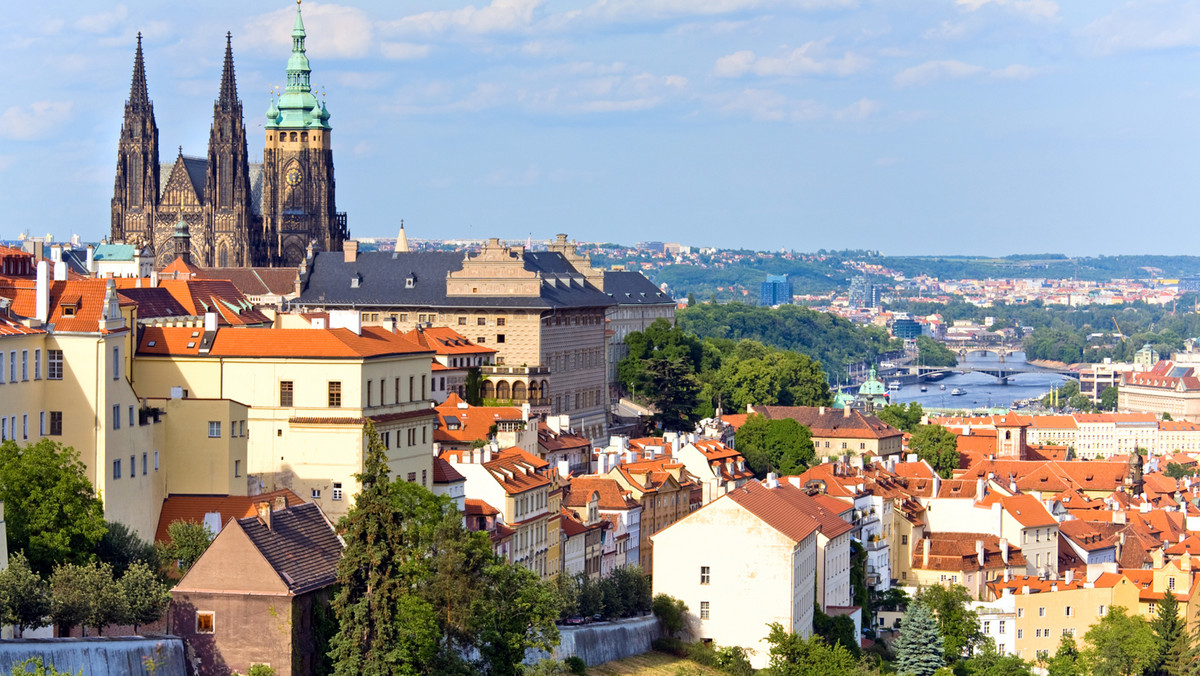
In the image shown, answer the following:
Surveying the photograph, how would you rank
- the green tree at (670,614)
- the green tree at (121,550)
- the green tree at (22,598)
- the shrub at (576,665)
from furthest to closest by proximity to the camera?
the green tree at (670,614) → the shrub at (576,665) → the green tree at (121,550) → the green tree at (22,598)

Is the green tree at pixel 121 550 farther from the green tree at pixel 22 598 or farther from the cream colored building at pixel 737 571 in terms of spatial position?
the cream colored building at pixel 737 571

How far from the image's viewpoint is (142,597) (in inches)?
1889

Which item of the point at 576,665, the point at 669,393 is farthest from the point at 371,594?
the point at 669,393

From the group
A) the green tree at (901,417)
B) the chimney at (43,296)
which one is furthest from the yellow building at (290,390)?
the green tree at (901,417)

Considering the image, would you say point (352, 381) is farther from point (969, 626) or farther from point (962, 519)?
point (962, 519)

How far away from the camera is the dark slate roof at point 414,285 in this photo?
116m

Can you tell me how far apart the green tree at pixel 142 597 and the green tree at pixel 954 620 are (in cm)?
4135

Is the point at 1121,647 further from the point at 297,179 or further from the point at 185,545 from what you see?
the point at 297,179

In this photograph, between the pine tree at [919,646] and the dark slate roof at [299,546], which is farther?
the pine tree at [919,646]

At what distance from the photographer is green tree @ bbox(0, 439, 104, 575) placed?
162 ft

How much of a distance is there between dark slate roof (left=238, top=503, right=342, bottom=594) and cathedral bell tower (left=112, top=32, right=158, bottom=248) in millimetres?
122425

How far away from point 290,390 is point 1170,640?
129 feet

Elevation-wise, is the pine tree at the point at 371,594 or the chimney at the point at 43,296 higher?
the chimney at the point at 43,296

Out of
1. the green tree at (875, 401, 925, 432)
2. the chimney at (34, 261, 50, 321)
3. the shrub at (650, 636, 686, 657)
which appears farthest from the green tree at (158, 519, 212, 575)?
the green tree at (875, 401, 925, 432)
